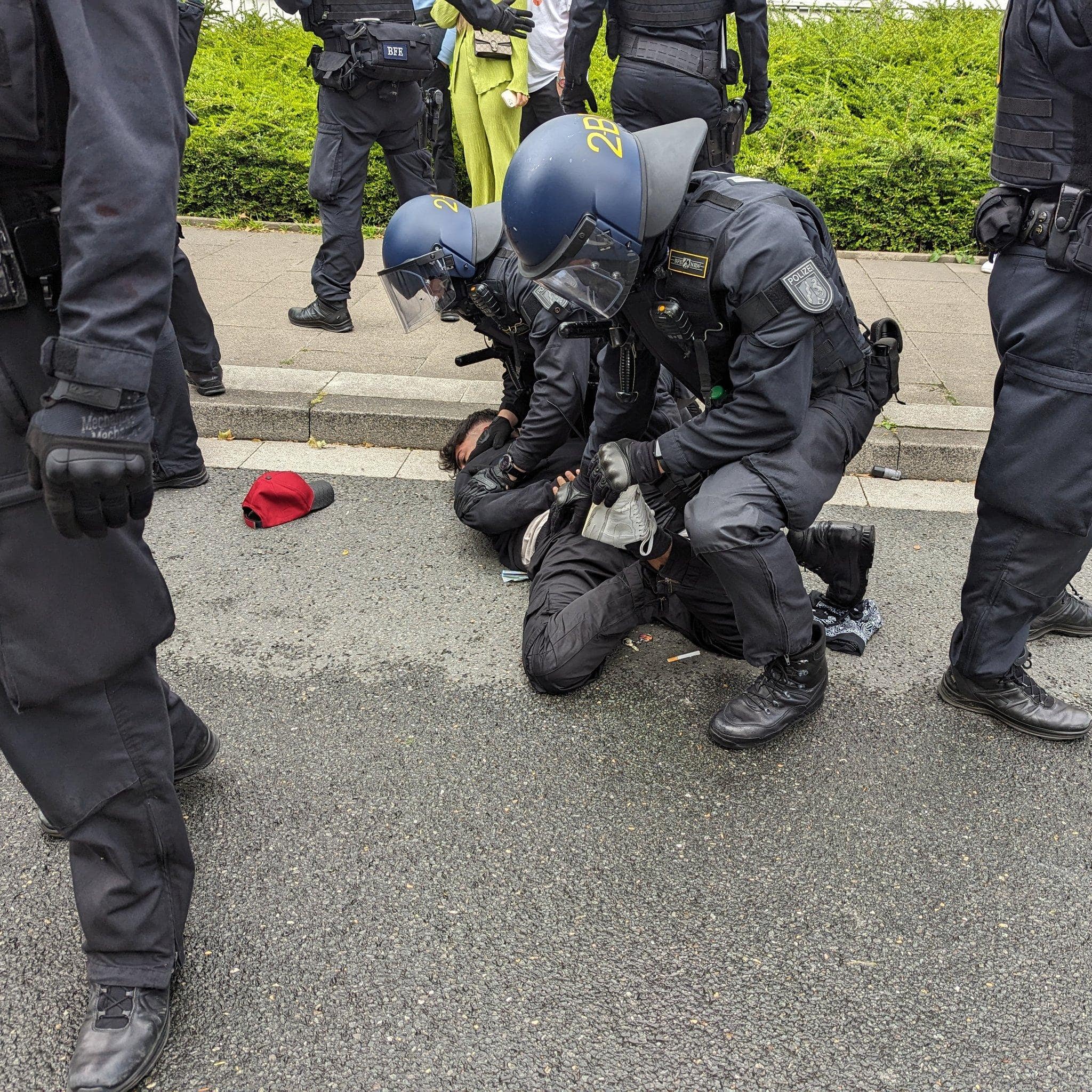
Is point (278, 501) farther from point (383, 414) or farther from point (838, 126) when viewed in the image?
point (838, 126)

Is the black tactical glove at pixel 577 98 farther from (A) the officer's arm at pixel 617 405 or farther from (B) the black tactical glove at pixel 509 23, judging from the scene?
(A) the officer's arm at pixel 617 405

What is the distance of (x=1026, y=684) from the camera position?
8.91 ft

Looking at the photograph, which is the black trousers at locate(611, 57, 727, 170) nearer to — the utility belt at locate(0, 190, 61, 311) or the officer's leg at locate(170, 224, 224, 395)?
the officer's leg at locate(170, 224, 224, 395)

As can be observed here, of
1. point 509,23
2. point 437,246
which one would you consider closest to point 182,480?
point 437,246

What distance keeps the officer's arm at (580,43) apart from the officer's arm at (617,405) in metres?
2.47

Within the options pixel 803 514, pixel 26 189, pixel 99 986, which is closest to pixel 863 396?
pixel 803 514

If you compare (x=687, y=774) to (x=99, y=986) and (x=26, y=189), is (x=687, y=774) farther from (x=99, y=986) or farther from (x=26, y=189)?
(x=26, y=189)

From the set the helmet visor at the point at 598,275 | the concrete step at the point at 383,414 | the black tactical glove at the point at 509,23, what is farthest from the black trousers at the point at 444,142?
the helmet visor at the point at 598,275

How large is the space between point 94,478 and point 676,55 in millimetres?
4189

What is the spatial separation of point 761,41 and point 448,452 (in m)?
2.56

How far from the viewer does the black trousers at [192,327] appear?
13.8ft

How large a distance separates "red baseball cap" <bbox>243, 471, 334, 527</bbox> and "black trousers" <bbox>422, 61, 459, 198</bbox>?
3.11 m

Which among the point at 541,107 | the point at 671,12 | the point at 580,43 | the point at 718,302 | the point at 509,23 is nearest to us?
the point at 718,302

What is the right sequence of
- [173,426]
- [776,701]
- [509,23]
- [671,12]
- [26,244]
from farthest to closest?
1. [509,23]
2. [671,12]
3. [173,426]
4. [776,701]
5. [26,244]
